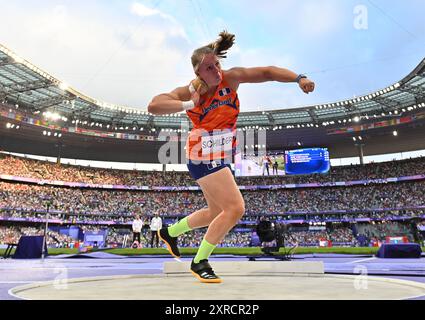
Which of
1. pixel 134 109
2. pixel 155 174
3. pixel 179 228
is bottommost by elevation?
pixel 179 228

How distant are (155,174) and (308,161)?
2365 cm

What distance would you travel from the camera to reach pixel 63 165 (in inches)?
1989

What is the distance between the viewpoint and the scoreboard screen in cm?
4322

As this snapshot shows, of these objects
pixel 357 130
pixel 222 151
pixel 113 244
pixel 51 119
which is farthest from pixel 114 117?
pixel 222 151

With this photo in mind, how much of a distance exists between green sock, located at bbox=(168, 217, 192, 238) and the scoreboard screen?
40677 mm

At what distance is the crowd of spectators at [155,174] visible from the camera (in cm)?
4525

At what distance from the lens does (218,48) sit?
396 cm

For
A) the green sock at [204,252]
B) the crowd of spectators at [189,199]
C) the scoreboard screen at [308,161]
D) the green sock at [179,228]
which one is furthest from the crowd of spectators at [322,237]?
the green sock at [204,252]

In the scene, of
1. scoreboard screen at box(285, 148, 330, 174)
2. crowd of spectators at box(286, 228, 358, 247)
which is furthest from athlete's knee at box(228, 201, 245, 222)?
scoreboard screen at box(285, 148, 330, 174)

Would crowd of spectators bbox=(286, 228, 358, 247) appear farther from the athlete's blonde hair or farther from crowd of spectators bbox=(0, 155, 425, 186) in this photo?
the athlete's blonde hair

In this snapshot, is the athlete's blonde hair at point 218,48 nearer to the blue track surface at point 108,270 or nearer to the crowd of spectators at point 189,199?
the blue track surface at point 108,270

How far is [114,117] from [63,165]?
12453 millimetres

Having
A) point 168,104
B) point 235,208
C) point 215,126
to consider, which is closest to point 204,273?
Answer: point 235,208

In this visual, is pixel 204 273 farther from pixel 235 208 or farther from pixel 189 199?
pixel 189 199
